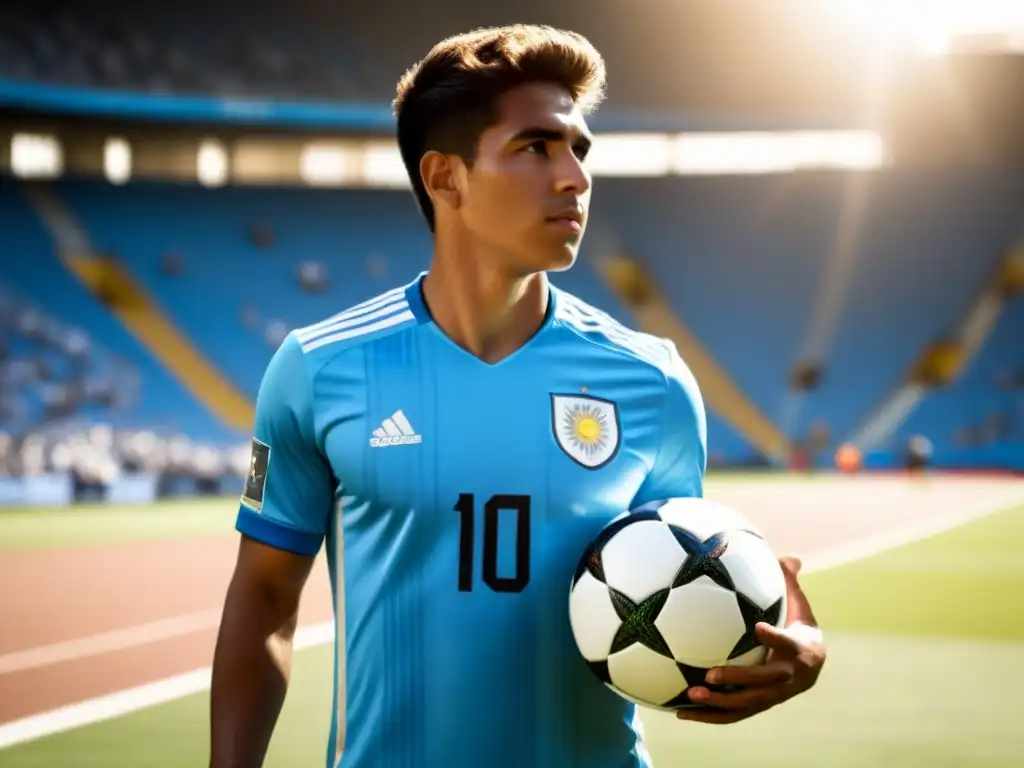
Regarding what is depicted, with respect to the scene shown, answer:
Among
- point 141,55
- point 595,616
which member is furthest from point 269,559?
point 141,55

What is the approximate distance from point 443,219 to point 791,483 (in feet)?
92.4

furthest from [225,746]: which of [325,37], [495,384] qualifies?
[325,37]

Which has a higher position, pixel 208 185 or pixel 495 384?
pixel 208 185

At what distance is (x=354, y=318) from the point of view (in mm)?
2814

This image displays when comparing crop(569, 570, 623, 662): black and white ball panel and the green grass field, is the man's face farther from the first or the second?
the green grass field

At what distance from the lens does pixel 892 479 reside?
33625 millimetres

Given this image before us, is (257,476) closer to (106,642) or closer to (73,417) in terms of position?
(106,642)

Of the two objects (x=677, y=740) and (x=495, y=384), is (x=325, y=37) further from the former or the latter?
(x=495, y=384)

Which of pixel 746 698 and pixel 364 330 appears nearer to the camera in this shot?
pixel 746 698

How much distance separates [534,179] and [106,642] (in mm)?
7154

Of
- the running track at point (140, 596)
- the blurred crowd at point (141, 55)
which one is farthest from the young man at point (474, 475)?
the blurred crowd at point (141, 55)

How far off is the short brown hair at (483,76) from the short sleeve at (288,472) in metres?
0.57

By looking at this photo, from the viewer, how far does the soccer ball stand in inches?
100

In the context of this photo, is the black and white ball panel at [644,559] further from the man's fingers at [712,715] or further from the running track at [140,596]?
the running track at [140,596]
